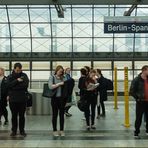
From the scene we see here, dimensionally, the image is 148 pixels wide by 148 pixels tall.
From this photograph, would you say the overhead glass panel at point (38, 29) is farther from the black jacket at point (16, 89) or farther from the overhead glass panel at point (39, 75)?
the black jacket at point (16, 89)

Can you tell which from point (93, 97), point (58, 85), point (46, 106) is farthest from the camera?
point (46, 106)

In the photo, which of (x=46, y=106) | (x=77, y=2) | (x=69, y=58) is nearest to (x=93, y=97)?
(x=46, y=106)

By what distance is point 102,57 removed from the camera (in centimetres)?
3256

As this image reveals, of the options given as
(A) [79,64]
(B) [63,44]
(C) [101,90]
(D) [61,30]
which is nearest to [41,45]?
(B) [63,44]

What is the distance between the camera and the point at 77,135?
1117cm

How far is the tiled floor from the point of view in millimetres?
10000

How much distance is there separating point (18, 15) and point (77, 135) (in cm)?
2349

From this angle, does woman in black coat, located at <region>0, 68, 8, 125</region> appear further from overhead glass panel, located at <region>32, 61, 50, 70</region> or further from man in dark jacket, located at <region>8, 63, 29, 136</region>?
overhead glass panel, located at <region>32, 61, 50, 70</region>

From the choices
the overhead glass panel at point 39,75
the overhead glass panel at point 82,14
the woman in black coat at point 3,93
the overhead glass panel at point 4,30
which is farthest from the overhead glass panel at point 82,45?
the woman in black coat at point 3,93

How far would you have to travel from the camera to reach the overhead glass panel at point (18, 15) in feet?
109

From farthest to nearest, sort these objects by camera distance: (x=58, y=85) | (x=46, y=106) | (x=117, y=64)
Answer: (x=117, y=64)
(x=46, y=106)
(x=58, y=85)

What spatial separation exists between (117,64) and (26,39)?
7222 mm

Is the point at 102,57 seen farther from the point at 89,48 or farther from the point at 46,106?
the point at 46,106

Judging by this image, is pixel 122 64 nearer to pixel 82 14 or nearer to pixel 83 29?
pixel 83 29
